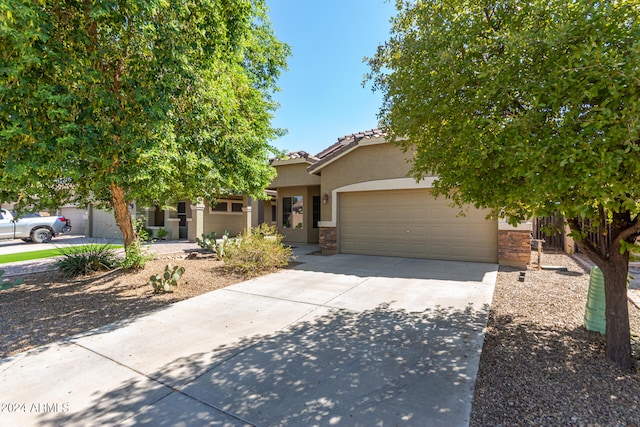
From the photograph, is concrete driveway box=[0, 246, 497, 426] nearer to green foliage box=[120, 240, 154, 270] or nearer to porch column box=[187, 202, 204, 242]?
green foliage box=[120, 240, 154, 270]

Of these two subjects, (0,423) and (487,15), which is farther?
(487,15)

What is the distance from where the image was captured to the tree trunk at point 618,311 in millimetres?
3268

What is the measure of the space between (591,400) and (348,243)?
936cm

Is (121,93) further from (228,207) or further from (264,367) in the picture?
(228,207)

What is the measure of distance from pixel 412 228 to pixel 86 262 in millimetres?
9699

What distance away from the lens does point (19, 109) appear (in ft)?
12.3

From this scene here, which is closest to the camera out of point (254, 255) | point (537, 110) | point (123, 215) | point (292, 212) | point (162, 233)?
point (537, 110)

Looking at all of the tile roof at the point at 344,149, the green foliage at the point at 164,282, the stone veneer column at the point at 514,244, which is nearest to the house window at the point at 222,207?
the tile roof at the point at 344,149

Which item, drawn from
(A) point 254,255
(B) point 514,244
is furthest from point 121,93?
(B) point 514,244

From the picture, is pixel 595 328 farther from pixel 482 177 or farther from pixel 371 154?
pixel 371 154

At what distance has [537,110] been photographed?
8.87 ft

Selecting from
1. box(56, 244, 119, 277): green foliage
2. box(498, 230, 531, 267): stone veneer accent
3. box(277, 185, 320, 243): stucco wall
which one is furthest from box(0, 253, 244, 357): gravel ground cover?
box(498, 230, 531, 267): stone veneer accent

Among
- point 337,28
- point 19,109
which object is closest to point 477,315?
point 19,109

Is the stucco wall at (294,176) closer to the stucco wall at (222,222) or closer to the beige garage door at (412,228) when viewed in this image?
the beige garage door at (412,228)
